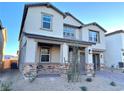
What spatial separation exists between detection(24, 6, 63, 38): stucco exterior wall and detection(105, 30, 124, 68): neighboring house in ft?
35.6

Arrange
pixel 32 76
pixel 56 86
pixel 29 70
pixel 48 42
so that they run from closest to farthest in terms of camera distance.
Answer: pixel 56 86 < pixel 32 76 < pixel 29 70 < pixel 48 42

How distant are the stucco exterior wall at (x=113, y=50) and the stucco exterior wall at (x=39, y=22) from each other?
35.6 feet

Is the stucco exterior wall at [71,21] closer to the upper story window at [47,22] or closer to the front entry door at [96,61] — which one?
the upper story window at [47,22]

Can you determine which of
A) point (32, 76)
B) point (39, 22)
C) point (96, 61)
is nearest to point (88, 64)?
point (32, 76)

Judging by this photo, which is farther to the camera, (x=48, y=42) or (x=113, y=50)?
(x=113, y=50)

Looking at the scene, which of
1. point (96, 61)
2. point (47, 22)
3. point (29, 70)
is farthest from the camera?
point (96, 61)

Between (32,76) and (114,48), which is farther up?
(114,48)

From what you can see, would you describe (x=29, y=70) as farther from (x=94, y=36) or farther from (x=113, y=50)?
(x=113, y=50)

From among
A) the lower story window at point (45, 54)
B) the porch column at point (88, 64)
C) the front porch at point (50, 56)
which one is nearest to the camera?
the front porch at point (50, 56)

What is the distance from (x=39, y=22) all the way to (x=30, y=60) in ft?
13.7

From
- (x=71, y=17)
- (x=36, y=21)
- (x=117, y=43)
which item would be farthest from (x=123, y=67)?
(x=36, y=21)

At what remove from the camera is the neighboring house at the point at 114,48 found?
19.6 m

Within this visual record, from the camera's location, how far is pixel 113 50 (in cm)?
2061

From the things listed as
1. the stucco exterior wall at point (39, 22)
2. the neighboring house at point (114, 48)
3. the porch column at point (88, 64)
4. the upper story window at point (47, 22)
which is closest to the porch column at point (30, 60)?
the stucco exterior wall at point (39, 22)
